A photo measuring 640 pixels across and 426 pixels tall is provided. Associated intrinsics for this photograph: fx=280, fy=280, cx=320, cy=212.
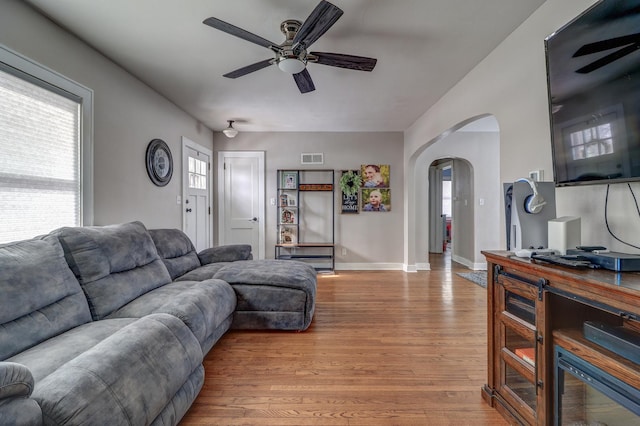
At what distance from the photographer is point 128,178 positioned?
3.06 metres

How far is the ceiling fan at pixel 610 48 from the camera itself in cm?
112

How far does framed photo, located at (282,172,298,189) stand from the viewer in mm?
5324

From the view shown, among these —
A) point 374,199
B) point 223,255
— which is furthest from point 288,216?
point 223,255

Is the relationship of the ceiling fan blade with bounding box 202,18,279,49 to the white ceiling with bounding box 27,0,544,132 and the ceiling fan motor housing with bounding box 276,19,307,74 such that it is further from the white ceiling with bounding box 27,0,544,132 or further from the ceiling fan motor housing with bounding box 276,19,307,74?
the white ceiling with bounding box 27,0,544,132

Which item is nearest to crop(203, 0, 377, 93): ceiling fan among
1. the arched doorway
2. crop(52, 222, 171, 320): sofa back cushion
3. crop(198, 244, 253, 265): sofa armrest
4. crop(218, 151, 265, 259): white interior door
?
crop(52, 222, 171, 320): sofa back cushion

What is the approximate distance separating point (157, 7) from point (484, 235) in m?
5.82

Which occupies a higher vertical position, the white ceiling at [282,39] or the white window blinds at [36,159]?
the white ceiling at [282,39]

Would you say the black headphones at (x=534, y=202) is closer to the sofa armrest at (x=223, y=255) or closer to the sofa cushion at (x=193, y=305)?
the sofa cushion at (x=193, y=305)

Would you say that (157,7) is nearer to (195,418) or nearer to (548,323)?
(195,418)

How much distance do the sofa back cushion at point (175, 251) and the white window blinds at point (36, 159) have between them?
27.5 inches

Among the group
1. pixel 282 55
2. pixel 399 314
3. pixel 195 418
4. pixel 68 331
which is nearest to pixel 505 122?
pixel 282 55

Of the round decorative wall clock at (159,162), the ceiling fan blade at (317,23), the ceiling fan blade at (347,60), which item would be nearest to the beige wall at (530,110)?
the ceiling fan blade at (347,60)

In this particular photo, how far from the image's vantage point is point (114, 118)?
9.37 feet

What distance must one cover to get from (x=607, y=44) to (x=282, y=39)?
2.13m
